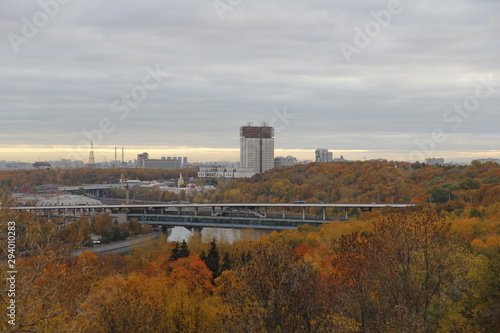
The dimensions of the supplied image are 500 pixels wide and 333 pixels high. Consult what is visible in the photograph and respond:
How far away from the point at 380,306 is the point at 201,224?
111ft

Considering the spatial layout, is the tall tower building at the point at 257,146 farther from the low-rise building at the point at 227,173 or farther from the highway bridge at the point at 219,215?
the highway bridge at the point at 219,215

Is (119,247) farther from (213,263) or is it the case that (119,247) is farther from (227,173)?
(227,173)

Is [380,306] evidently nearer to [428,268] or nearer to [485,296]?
[428,268]

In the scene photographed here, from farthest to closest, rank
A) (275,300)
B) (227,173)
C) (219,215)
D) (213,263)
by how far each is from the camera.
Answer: (227,173) < (219,215) < (213,263) < (275,300)

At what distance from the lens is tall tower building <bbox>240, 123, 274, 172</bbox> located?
109 metres

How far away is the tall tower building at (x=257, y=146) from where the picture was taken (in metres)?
109

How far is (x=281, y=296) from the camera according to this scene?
8.41 metres

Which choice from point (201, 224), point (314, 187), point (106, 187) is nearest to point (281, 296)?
point (201, 224)

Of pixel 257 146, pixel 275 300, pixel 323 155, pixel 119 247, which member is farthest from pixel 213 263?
pixel 323 155

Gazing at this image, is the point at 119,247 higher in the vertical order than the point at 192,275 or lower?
lower

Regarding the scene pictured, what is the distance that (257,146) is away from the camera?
110 metres

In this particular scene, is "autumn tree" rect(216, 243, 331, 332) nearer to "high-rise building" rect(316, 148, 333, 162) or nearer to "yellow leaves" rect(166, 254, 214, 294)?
"yellow leaves" rect(166, 254, 214, 294)

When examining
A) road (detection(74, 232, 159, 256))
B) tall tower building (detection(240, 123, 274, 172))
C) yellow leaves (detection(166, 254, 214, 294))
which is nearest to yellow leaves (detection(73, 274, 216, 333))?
yellow leaves (detection(166, 254, 214, 294))

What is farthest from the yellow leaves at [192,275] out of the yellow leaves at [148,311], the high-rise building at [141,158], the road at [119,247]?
the high-rise building at [141,158]
